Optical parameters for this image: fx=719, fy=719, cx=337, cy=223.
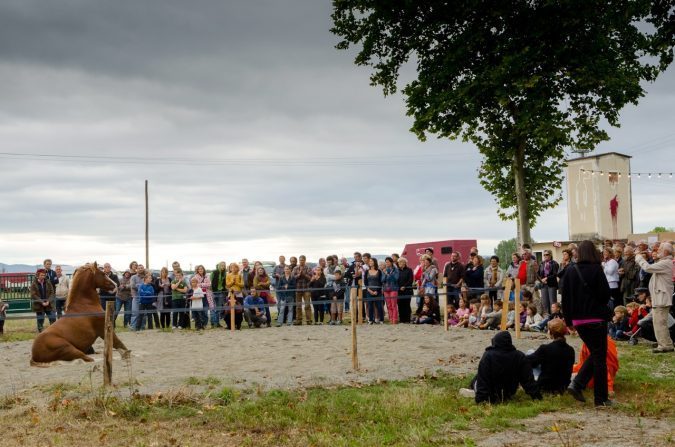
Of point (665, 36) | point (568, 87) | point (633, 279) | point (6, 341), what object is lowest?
point (6, 341)

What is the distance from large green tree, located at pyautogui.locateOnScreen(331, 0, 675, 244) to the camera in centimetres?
2228

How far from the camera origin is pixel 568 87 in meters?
23.4

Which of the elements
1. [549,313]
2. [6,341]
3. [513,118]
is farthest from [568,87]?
[6,341]

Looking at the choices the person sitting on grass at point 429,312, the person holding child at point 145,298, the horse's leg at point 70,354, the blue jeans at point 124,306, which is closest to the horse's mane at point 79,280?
the horse's leg at point 70,354

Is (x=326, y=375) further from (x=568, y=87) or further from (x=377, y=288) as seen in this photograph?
(x=568, y=87)

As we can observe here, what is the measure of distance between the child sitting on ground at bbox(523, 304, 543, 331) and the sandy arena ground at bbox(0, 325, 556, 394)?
0.96 metres

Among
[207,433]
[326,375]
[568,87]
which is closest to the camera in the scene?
[207,433]

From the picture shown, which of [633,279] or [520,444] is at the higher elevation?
[633,279]

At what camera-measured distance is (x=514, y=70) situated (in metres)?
22.2

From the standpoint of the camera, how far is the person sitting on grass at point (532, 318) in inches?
667

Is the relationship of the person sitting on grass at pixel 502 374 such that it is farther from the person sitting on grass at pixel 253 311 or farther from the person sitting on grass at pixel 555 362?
the person sitting on grass at pixel 253 311

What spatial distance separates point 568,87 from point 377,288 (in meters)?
9.42

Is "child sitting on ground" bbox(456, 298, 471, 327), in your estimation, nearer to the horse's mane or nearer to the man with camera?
the man with camera

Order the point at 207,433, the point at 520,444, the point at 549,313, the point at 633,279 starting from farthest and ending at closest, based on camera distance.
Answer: the point at 549,313 → the point at 633,279 → the point at 207,433 → the point at 520,444
